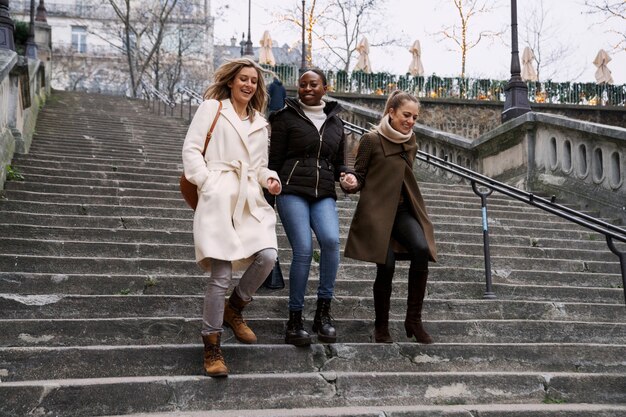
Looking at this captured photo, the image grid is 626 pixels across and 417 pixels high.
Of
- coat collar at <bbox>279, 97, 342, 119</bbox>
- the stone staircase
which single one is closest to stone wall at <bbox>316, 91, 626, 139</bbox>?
the stone staircase

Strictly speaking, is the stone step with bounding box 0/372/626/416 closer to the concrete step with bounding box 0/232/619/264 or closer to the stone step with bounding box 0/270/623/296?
the stone step with bounding box 0/270/623/296

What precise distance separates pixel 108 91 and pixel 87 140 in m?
35.9

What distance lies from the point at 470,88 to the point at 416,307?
18582 mm

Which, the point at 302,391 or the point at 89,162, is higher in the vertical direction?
the point at 89,162

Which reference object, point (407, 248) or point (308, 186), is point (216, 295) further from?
point (407, 248)

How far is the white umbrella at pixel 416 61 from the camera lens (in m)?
23.8

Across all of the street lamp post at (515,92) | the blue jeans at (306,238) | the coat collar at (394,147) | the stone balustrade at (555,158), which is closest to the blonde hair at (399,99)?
the coat collar at (394,147)

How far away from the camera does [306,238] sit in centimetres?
412

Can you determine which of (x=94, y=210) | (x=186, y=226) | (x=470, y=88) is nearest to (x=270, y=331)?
(x=186, y=226)

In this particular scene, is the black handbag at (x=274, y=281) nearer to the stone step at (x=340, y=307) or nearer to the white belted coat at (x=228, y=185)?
the stone step at (x=340, y=307)

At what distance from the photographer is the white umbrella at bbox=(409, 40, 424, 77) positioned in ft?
78.0

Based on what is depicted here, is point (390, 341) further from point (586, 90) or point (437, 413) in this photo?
point (586, 90)

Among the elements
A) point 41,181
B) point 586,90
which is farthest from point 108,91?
point 41,181

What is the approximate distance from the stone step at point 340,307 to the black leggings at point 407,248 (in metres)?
0.81
